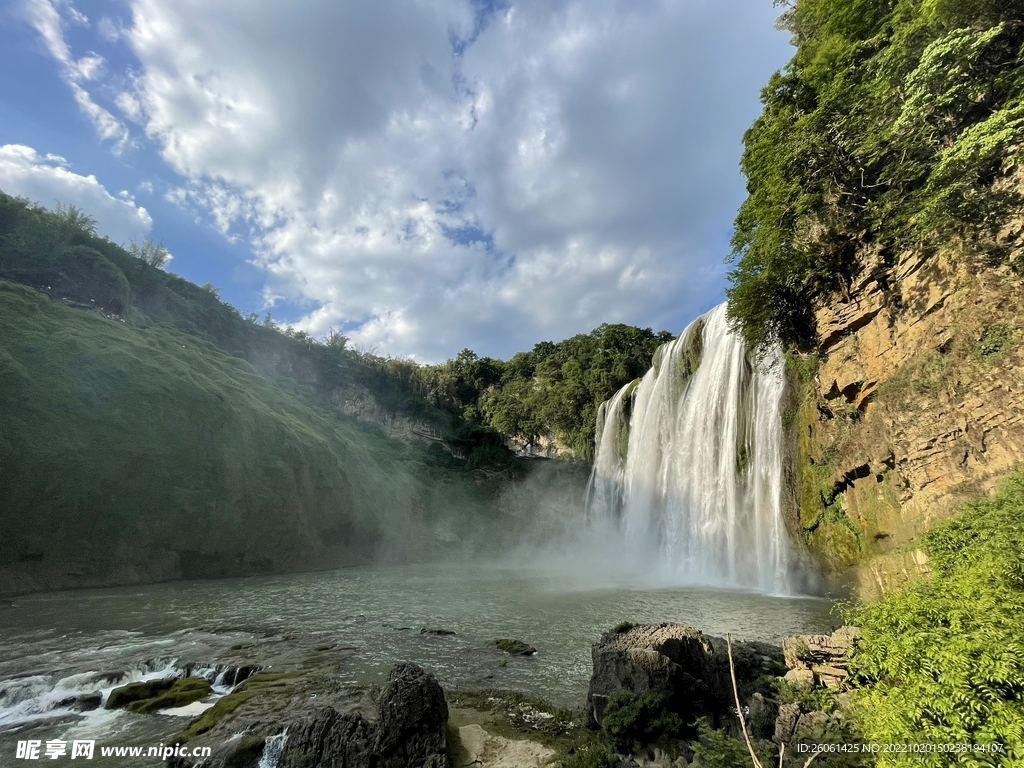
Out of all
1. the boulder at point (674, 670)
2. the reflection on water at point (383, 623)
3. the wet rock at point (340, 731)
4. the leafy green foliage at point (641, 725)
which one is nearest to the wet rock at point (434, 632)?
the reflection on water at point (383, 623)

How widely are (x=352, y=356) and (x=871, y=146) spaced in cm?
5175

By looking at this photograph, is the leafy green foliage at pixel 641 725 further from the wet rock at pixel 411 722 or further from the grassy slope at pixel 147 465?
the grassy slope at pixel 147 465

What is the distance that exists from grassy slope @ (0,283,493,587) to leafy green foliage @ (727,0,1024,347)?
25.5 m

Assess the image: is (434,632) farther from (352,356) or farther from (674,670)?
(352,356)

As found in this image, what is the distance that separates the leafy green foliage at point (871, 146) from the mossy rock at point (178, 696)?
1733 centimetres

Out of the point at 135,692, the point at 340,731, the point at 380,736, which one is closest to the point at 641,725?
the point at 380,736

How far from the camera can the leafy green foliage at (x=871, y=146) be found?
968 cm

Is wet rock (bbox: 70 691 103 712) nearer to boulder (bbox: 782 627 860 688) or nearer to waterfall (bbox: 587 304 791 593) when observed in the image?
boulder (bbox: 782 627 860 688)

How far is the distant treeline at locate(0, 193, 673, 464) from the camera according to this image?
3102 centimetres

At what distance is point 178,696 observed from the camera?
7.13 m

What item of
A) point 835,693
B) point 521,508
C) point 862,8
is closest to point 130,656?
point 835,693

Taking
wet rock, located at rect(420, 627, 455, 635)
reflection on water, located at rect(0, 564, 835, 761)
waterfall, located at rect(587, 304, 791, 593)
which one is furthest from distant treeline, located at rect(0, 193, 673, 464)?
wet rock, located at rect(420, 627, 455, 635)

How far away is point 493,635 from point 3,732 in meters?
8.10

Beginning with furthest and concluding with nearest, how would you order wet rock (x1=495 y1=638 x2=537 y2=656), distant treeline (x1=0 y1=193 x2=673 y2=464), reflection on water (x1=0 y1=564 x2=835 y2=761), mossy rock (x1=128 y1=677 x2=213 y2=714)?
distant treeline (x1=0 y1=193 x2=673 y2=464)
wet rock (x1=495 y1=638 x2=537 y2=656)
reflection on water (x1=0 y1=564 x2=835 y2=761)
mossy rock (x1=128 y1=677 x2=213 y2=714)
